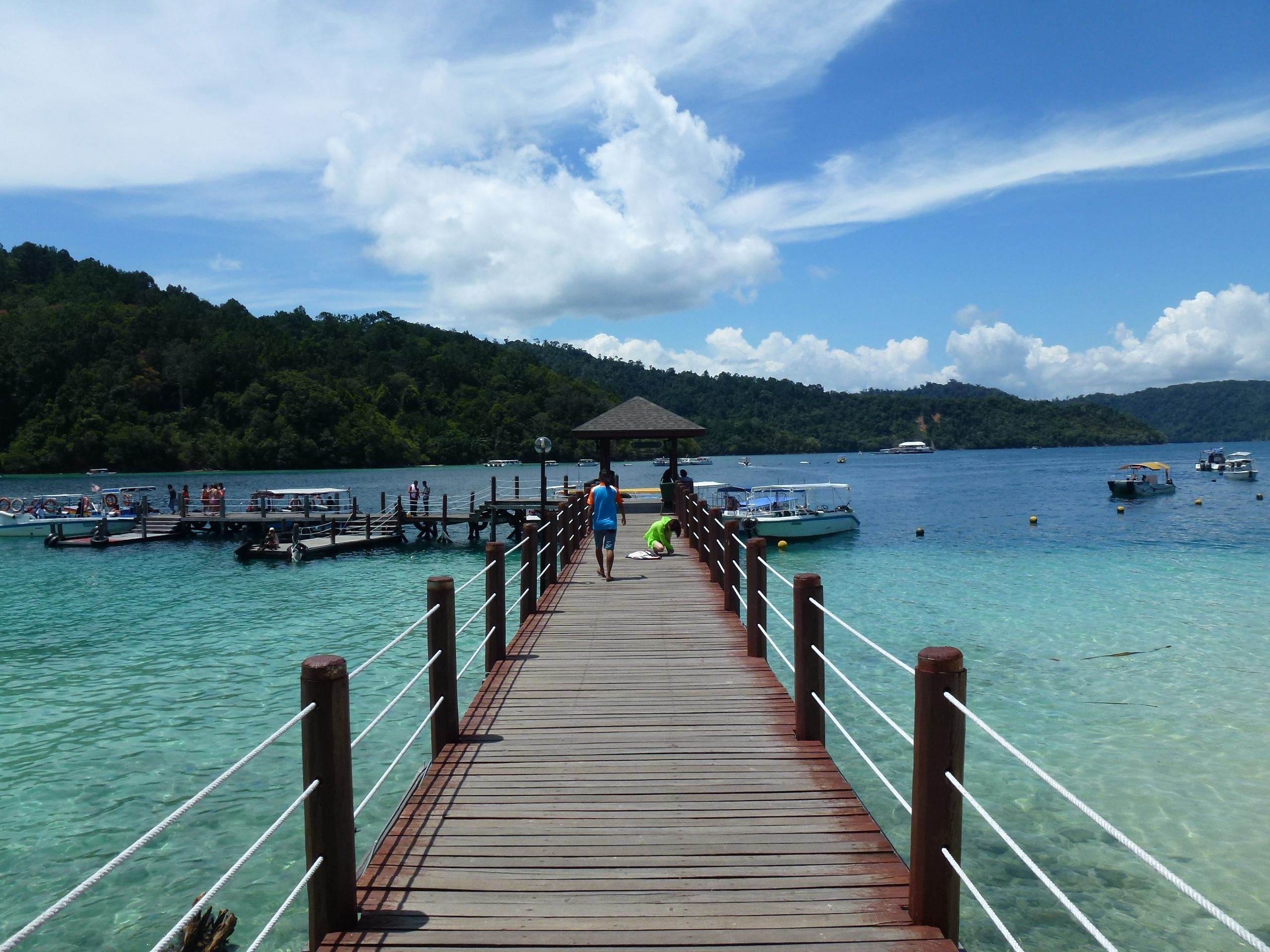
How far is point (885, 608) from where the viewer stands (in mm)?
20438

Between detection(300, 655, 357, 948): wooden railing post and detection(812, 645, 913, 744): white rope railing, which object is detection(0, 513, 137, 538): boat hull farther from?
detection(300, 655, 357, 948): wooden railing post

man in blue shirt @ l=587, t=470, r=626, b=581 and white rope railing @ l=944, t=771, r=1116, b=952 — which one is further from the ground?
man in blue shirt @ l=587, t=470, r=626, b=581

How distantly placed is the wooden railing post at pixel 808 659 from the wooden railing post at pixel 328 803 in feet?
10.4

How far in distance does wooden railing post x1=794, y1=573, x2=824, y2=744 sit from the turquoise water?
2297mm

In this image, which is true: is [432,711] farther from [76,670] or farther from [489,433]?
[489,433]

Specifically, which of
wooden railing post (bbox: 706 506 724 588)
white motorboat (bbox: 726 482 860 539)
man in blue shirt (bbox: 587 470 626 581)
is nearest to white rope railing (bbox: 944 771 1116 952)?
wooden railing post (bbox: 706 506 724 588)

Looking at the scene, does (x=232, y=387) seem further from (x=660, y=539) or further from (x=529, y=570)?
(x=529, y=570)

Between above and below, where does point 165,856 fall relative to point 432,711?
below

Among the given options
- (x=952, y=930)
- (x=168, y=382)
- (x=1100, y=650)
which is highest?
(x=168, y=382)

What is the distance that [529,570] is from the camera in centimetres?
1040

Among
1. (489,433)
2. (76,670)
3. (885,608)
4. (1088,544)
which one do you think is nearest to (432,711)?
(76,670)

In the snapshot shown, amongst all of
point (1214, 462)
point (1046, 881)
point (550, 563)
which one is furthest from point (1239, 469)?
point (1046, 881)

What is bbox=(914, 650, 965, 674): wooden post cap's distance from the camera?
352 cm

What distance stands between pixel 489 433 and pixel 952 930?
133183 millimetres
